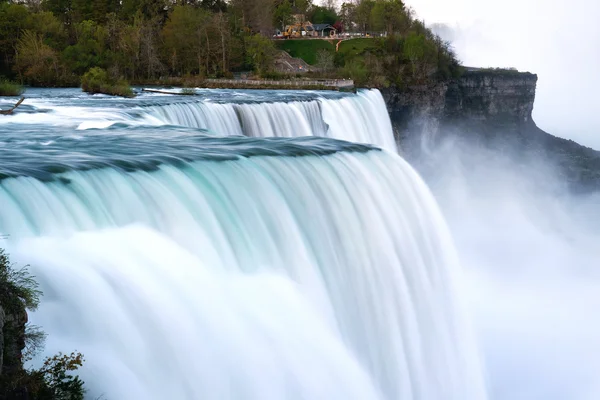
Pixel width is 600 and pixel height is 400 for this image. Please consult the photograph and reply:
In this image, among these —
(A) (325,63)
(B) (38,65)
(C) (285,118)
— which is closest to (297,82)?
(A) (325,63)

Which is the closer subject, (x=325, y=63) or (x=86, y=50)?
(x=86, y=50)

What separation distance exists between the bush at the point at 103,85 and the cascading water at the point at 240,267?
14.4 m

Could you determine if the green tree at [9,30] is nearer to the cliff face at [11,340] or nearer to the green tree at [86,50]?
the green tree at [86,50]

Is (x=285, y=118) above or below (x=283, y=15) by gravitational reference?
Answer: below

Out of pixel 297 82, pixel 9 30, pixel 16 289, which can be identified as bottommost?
pixel 297 82

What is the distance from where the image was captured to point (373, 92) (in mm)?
33125

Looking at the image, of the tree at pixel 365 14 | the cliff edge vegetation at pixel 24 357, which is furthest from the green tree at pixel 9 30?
the tree at pixel 365 14

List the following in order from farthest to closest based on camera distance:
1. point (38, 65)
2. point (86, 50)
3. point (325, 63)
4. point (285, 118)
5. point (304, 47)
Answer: point (304, 47)
point (325, 63)
point (86, 50)
point (38, 65)
point (285, 118)

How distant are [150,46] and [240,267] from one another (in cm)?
3683

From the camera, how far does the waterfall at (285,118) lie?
20.6 metres

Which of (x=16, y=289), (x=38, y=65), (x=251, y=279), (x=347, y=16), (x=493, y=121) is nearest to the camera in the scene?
(x=16, y=289)

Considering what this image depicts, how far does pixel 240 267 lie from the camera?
9.05m

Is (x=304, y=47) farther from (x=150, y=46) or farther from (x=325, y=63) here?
(x=150, y=46)

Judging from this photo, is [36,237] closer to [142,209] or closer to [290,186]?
[142,209]
